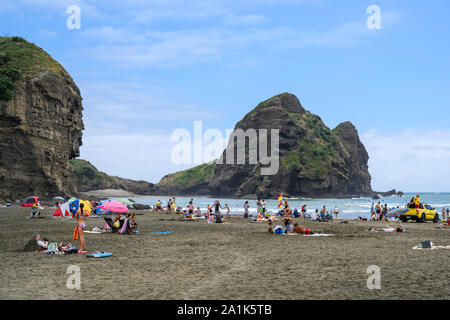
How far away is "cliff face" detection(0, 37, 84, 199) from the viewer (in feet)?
208

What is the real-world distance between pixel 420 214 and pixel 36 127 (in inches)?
2292

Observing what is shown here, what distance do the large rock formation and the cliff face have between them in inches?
3121

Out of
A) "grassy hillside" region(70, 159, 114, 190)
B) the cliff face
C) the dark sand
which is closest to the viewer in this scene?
the dark sand

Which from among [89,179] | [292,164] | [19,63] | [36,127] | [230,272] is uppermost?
[19,63]

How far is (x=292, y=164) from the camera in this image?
14638 cm

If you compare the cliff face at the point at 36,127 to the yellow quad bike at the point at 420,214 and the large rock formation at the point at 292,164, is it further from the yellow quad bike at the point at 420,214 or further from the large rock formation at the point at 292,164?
the large rock formation at the point at 292,164

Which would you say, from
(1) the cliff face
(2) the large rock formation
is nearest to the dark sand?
(1) the cliff face

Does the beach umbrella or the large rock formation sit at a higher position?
the large rock formation

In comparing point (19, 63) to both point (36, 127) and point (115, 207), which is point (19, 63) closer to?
point (36, 127)

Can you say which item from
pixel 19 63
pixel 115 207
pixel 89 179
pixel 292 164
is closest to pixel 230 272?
pixel 115 207

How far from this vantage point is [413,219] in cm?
3666

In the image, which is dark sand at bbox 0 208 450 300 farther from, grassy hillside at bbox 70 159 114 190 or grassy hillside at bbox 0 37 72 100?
grassy hillside at bbox 70 159 114 190

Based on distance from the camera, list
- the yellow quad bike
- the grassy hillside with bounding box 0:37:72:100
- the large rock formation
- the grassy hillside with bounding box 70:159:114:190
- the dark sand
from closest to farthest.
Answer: the dark sand
the yellow quad bike
the grassy hillside with bounding box 0:37:72:100
the large rock formation
the grassy hillside with bounding box 70:159:114:190
